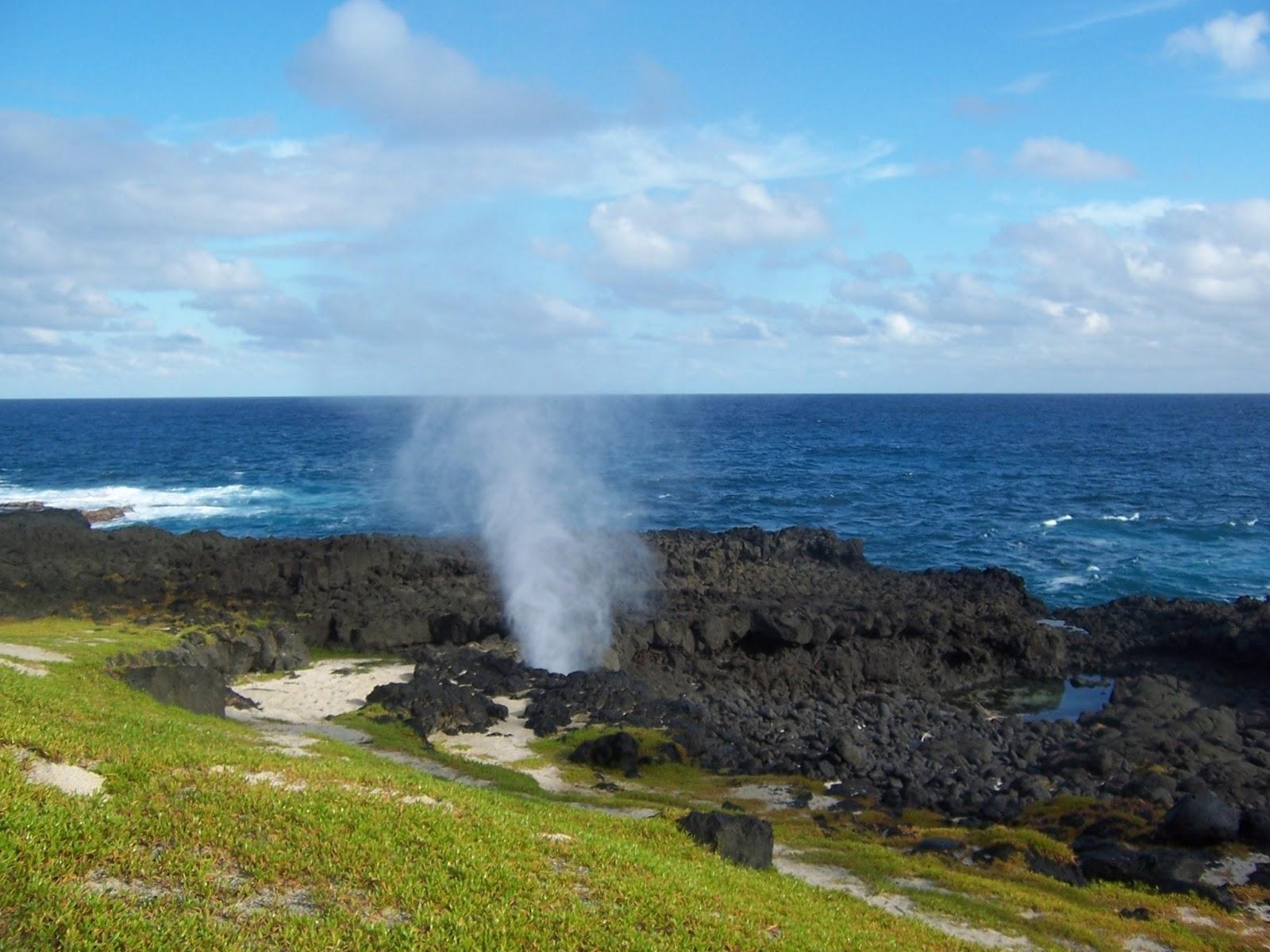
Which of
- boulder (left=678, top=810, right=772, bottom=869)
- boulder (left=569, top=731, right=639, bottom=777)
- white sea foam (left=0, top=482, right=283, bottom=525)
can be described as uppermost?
white sea foam (left=0, top=482, right=283, bottom=525)

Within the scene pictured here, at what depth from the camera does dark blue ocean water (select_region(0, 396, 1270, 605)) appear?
56.4 m

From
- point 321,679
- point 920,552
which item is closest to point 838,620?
point 321,679

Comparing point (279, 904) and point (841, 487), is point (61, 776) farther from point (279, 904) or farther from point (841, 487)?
point (841, 487)

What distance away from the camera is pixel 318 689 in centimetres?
2823

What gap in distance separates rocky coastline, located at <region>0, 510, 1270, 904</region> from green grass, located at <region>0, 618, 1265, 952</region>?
20.0 ft

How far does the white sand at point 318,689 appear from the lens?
2531 cm

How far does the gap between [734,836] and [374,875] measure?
6330 millimetres

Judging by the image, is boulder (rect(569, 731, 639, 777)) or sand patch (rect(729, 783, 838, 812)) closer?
sand patch (rect(729, 783, 838, 812))

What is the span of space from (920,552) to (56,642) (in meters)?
44.6

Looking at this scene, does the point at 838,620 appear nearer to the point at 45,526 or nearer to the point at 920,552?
the point at 920,552

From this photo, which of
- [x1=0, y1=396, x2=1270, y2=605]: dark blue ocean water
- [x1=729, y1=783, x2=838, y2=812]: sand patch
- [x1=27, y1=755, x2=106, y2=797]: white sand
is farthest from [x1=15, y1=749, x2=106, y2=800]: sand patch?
[x1=0, y1=396, x2=1270, y2=605]: dark blue ocean water

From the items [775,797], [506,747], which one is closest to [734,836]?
[775,797]

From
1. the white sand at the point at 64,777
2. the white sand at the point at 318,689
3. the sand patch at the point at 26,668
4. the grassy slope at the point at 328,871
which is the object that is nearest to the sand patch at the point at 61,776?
the white sand at the point at 64,777

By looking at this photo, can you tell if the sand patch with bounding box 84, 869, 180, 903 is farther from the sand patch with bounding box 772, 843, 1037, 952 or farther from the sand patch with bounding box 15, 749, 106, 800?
the sand patch with bounding box 772, 843, 1037, 952
